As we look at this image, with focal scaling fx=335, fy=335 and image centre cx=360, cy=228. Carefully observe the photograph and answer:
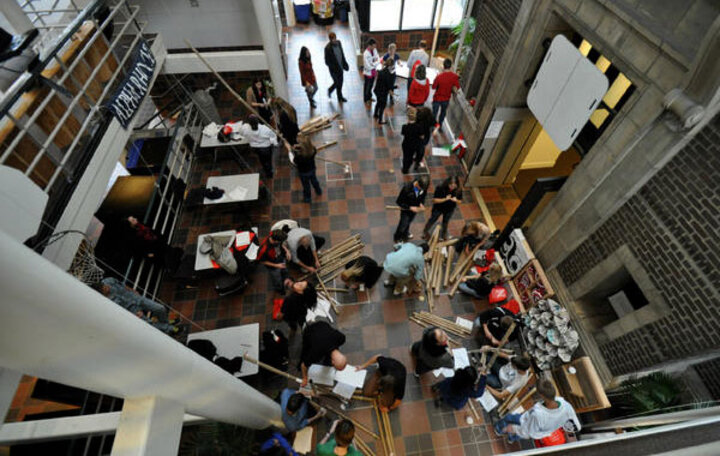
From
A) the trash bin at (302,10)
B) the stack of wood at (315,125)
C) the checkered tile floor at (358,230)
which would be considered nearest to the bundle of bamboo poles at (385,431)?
the checkered tile floor at (358,230)

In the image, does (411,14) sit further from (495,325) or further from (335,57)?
(495,325)

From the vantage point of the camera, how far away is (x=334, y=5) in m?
13.6

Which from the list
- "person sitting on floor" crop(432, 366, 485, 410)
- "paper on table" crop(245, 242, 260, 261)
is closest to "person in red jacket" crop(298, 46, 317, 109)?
"paper on table" crop(245, 242, 260, 261)

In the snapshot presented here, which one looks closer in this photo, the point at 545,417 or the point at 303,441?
the point at 545,417

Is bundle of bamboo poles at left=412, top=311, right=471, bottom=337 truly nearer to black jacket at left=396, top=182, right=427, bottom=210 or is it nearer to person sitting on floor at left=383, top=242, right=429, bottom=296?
person sitting on floor at left=383, top=242, right=429, bottom=296

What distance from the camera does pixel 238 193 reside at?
7.34 metres

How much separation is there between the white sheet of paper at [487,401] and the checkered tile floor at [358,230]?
296 mm

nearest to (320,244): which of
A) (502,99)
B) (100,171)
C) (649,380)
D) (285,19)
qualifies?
(100,171)

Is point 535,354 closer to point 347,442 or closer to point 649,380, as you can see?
point 649,380

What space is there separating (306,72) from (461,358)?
832cm

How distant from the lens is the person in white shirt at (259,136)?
25.2 feet

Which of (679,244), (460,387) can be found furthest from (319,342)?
(679,244)

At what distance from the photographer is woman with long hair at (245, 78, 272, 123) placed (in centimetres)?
864

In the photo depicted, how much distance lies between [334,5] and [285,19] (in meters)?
2.08
